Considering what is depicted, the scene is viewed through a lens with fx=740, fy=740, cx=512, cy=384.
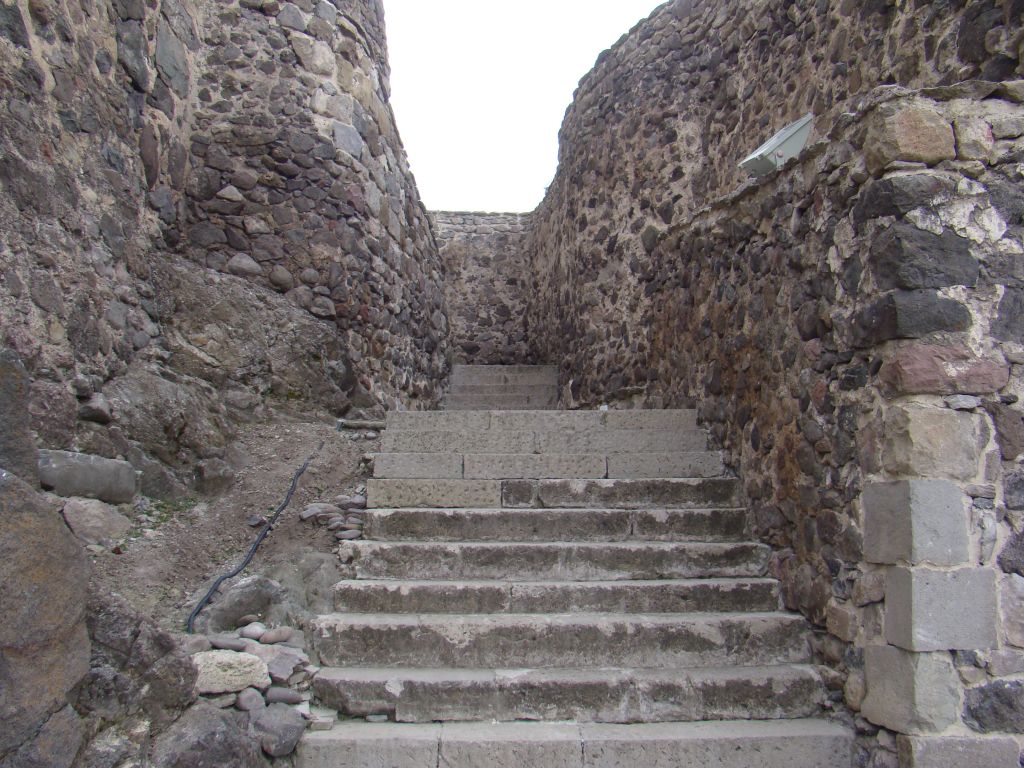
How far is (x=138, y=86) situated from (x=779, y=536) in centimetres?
453

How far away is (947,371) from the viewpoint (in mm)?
2641

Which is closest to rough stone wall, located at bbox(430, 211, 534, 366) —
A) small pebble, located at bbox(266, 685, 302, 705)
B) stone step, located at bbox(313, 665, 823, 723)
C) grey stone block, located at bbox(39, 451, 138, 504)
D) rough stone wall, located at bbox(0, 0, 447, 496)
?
rough stone wall, located at bbox(0, 0, 447, 496)

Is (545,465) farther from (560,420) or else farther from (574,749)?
(574,749)

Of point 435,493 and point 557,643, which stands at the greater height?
point 435,493

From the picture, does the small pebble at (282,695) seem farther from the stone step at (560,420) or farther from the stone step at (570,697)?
the stone step at (560,420)

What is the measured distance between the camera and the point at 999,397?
2650 mm

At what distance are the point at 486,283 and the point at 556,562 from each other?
7.50 meters

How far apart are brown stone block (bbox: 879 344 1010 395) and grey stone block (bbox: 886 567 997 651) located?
0.63m

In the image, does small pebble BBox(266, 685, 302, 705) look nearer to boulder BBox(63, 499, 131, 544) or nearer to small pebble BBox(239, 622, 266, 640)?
small pebble BBox(239, 622, 266, 640)

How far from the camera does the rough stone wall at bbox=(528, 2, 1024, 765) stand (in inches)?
101

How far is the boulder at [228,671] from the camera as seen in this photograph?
2.76 metres

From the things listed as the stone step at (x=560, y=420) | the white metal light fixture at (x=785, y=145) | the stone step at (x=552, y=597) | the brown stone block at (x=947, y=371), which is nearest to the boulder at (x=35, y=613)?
the stone step at (x=552, y=597)

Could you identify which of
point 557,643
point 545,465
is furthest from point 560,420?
point 557,643

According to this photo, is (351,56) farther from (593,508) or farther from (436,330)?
(593,508)
